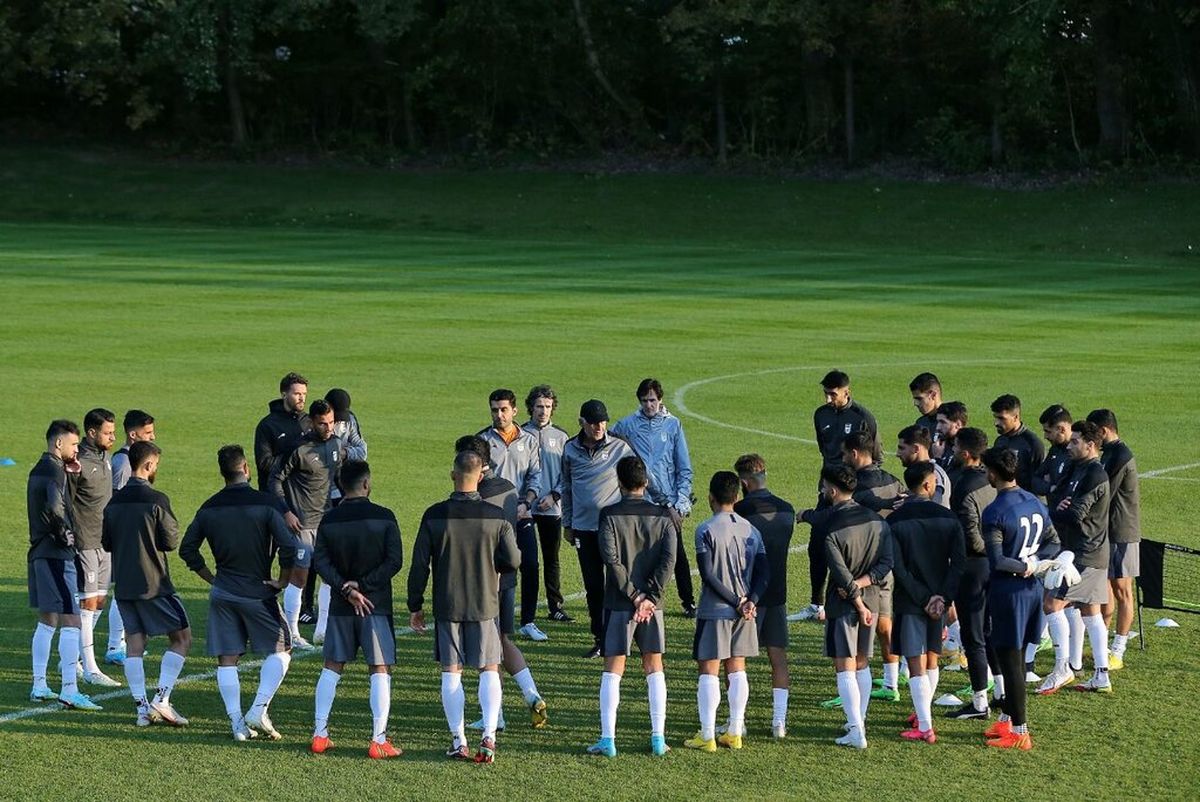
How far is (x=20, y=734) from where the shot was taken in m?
11.1

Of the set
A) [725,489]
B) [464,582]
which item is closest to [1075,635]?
[725,489]

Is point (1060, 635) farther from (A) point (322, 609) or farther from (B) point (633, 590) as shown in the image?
(A) point (322, 609)

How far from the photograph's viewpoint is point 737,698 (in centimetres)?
1095

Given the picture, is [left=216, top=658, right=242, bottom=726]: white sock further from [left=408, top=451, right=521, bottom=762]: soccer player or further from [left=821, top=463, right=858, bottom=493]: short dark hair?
[left=821, top=463, right=858, bottom=493]: short dark hair

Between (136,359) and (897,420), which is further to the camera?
(136,359)

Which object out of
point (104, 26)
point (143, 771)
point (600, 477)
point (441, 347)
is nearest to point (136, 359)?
point (441, 347)

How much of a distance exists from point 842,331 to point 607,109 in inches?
1445

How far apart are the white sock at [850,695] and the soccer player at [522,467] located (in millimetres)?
3460

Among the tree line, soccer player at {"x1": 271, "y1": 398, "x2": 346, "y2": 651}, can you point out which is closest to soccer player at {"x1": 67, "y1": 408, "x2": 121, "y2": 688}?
soccer player at {"x1": 271, "y1": 398, "x2": 346, "y2": 651}

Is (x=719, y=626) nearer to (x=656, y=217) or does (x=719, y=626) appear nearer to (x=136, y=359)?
(x=136, y=359)

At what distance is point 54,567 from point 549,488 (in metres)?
4.11

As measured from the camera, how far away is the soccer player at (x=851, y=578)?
35.3 feet

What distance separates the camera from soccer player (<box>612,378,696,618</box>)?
14.0 meters

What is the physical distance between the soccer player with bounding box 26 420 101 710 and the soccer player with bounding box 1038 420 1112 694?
6.69 m
